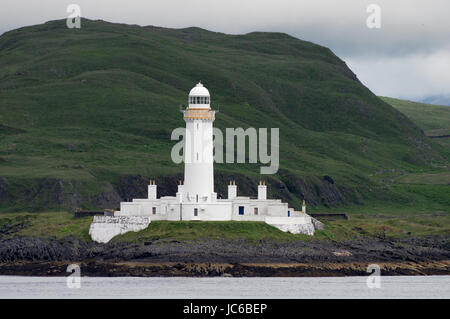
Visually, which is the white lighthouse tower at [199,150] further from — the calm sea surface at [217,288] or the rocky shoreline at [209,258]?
the calm sea surface at [217,288]

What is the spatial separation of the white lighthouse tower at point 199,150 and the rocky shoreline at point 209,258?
21.4 feet

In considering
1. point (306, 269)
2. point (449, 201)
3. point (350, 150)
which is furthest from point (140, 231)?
point (350, 150)

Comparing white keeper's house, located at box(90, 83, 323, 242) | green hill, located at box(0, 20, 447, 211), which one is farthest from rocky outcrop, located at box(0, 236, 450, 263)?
green hill, located at box(0, 20, 447, 211)

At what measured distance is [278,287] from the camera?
81938mm

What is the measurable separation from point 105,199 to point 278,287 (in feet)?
145

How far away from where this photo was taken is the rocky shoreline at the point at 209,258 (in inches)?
3396

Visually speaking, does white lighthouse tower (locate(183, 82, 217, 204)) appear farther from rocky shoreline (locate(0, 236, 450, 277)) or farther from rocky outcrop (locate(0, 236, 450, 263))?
rocky shoreline (locate(0, 236, 450, 277))

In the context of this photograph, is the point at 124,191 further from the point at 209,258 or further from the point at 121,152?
the point at 209,258

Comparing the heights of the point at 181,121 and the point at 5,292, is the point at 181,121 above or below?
above

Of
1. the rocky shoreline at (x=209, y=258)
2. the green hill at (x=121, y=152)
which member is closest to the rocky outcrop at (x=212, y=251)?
the rocky shoreline at (x=209, y=258)

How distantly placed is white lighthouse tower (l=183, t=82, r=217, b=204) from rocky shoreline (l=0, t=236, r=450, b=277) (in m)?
6.51

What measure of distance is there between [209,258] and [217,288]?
6883 millimetres

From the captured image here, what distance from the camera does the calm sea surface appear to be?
77.9 metres
